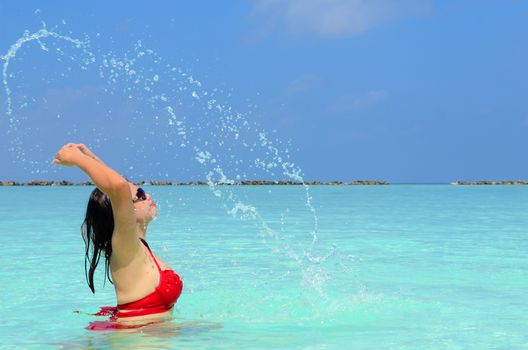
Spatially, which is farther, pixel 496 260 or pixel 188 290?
pixel 496 260

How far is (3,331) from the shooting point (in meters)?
6.73

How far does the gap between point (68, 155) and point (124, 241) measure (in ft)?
2.36

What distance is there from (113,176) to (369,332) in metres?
3.00

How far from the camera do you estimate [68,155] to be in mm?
4551

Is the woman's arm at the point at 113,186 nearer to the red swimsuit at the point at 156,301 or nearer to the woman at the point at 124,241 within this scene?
the woman at the point at 124,241

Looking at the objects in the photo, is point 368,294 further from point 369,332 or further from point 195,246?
point 195,246

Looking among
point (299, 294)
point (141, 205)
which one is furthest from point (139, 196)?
point (299, 294)

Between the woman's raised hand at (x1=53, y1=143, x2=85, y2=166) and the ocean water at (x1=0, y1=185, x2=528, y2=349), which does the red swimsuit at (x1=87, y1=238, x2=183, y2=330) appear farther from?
the woman's raised hand at (x1=53, y1=143, x2=85, y2=166)

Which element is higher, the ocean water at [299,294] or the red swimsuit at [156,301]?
the red swimsuit at [156,301]

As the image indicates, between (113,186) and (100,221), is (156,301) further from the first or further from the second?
(113,186)

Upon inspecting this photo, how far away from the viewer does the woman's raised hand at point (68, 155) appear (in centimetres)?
453

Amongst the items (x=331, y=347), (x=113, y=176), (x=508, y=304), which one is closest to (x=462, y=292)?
(x=508, y=304)

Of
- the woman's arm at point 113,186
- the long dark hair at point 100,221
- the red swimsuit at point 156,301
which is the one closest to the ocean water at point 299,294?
the red swimsuit at point 156,301

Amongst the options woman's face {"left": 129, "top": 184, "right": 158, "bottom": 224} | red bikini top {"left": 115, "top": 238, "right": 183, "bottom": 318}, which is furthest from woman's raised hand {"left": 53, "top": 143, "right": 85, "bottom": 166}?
red bikini top {"left": 115, "top": 238, "right": 183, "bottom": 318}
